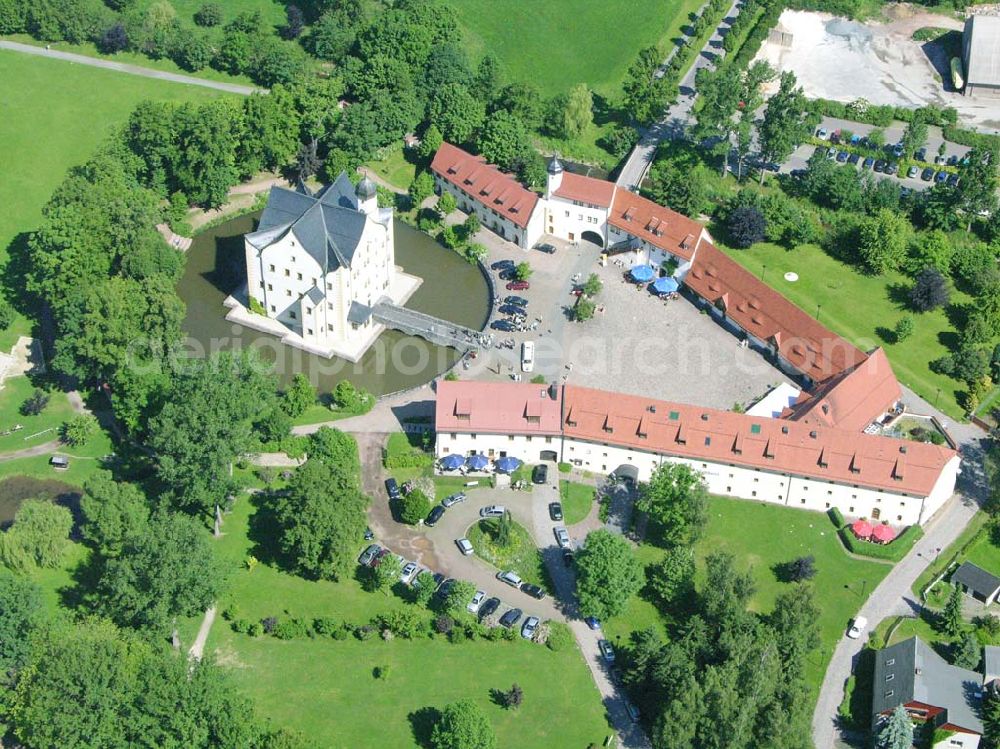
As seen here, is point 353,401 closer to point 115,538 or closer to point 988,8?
point 115,538

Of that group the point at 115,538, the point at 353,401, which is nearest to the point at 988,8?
the point at 353,401

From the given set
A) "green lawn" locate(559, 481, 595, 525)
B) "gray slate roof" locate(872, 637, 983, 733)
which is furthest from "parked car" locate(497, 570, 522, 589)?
"gray slate roof" locate(872, 637, 983, 733)

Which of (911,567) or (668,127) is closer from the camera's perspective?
(911,567)

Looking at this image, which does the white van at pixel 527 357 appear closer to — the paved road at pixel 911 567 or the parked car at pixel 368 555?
the parked car at pixel 368 555

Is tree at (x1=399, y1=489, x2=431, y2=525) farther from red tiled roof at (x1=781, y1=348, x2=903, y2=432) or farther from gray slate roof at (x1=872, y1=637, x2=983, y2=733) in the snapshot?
gray slate roof at (x1=872, y1=637, x2=983, y2=733)

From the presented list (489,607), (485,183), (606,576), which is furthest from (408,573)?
(485,183)

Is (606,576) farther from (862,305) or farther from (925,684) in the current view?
(862,305)

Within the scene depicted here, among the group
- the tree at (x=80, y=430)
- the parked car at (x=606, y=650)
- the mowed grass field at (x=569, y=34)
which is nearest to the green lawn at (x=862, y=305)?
the mowed grass field at (x=569, y=34)
